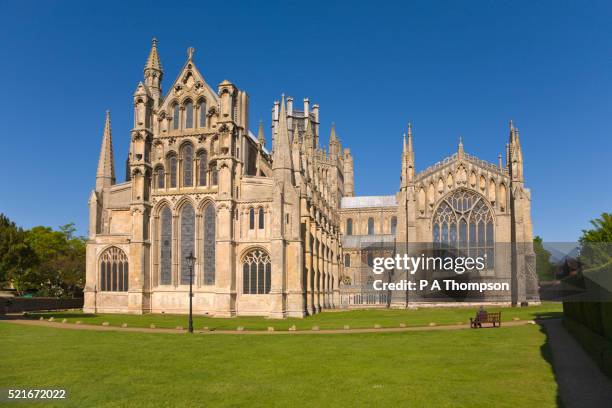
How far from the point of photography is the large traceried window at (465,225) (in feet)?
210

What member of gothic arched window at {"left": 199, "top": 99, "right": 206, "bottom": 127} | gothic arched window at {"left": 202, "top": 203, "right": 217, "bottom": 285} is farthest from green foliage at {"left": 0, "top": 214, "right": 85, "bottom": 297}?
gothic arched window at {"left": 199, "top": 99, "right": 206, "bottom": 127}

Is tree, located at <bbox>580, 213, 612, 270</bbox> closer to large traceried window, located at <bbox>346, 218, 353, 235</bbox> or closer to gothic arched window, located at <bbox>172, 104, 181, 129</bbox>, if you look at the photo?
large traceried window, located at <bbox>346, 218, 353, 235</bbox>

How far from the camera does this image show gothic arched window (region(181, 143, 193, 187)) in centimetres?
5222

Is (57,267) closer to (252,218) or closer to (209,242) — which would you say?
(209,242)

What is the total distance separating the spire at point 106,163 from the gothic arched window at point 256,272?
17291 millimetres

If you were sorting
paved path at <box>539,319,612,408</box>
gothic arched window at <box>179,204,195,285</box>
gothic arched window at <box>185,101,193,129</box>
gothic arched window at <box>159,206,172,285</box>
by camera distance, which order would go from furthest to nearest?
gothic arched window at <box>185,101,193,129</box> < gothic arched window at <box>159,206,172,285</box> < gothic arched window at <box>179,204,195,285</box> < paved path at <box>539,319,612,408</box>

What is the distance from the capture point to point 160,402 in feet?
44.7

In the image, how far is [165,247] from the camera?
171ft

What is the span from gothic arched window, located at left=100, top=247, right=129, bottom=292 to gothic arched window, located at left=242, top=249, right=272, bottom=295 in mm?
11861

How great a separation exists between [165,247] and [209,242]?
4678 mm

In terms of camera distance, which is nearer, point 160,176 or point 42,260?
point 160,176

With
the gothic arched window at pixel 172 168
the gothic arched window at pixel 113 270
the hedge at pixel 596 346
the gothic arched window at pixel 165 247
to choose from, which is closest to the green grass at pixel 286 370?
the hedge at pixel 596 346

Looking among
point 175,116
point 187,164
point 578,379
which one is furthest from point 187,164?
point 578,379

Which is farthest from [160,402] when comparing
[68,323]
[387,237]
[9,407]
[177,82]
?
[387,237]
